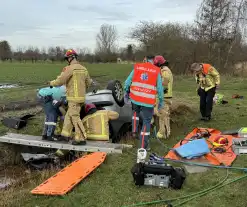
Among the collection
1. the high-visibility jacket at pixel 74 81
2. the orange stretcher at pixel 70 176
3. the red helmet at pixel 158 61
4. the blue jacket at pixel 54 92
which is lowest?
the orange stretcher at pixel 70 176

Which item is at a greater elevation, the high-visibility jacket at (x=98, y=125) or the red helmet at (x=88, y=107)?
the red helmet at (x=88, y=107)

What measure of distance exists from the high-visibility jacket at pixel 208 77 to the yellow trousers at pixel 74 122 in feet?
12.0

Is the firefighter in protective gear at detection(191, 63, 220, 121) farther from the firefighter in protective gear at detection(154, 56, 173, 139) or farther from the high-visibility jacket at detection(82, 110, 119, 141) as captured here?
the high-visibility jacket at detection(82, 110, 119, 141)

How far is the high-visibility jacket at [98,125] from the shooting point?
6945 mm

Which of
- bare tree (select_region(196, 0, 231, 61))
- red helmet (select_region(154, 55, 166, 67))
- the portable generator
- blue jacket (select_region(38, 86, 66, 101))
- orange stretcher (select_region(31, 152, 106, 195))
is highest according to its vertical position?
bare tree (select_region(196, 0, 231, 61))

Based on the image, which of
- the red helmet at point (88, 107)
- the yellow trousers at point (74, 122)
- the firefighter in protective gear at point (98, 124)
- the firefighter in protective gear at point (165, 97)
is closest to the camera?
the yellow trousers at point (74, 122)

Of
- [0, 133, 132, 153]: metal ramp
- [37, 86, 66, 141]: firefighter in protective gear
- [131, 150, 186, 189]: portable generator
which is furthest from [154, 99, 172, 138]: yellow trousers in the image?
[131, 150, 186, 189]: portable generator

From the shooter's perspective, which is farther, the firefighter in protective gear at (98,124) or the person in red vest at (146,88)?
the firefighter in protective gear at (98,124)

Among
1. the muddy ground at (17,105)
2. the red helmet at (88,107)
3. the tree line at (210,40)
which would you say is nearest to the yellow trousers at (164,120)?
the red helmet at (88,107)

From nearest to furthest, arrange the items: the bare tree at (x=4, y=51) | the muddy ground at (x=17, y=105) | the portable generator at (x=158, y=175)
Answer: the portable generator at (x=158, y=175)
the muddy ground at (x=17, y=105)
the bare tree at (x=4, y=51)

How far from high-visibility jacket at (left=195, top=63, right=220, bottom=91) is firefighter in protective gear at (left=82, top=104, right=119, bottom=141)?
9.53ft

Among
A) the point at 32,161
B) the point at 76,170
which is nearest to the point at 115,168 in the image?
the point at 76,170

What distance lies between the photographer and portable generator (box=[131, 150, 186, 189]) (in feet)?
14.3

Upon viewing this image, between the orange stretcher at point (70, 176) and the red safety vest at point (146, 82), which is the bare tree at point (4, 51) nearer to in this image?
the red safety vest at point (146, 82)
